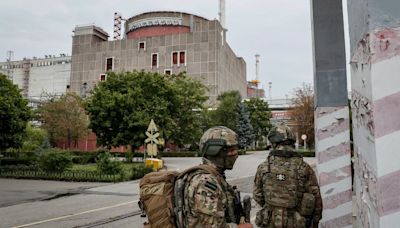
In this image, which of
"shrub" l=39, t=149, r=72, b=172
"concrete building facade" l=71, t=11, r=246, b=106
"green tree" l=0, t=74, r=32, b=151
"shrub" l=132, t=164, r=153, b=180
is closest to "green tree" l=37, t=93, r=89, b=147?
"green tree" l=0, t=74, r=32, b=151

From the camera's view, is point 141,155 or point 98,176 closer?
point 98,176

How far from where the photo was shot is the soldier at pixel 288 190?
3672mm

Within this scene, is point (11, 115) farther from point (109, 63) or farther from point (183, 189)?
point (109, 63)

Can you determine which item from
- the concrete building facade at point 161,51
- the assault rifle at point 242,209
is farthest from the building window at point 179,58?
the assault rifle at point 242,209

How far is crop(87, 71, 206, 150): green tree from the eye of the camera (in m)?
23.0

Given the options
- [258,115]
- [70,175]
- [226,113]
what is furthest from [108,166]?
[258,115]

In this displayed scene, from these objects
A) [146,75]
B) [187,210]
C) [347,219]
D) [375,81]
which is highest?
[146,75]

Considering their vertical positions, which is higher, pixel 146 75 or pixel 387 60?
pixel 146 75

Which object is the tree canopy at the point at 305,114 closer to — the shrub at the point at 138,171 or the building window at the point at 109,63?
the shrub at the point at 138,171

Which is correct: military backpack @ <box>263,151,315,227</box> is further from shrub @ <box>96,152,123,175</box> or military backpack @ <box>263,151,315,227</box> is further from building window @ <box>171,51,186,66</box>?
building window @ <box>171,51,186,66</box>

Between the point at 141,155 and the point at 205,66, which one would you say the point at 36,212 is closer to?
the point at 141,155

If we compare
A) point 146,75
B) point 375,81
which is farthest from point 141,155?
point 375,81

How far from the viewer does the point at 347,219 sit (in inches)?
152

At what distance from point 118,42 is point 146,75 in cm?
3512
